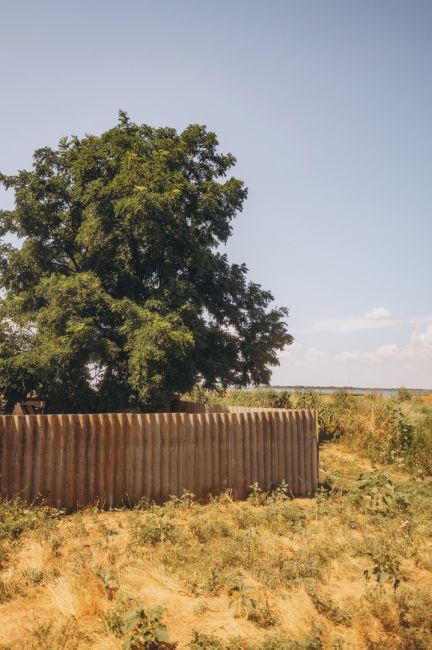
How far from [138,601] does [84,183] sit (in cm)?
1894

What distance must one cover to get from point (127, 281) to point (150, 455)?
1266 centimetres

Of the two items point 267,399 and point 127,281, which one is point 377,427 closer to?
point 267,399

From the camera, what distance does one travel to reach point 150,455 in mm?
8977

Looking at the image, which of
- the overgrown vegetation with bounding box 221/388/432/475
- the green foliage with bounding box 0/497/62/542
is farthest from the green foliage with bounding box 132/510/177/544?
the overgrown vegetation with bounding box 221/388/432/475

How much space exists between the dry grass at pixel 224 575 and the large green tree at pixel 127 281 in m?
8.78

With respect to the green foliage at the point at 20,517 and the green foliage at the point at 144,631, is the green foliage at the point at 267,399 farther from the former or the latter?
the green foliage at the point at 144,631

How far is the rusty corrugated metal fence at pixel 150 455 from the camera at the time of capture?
26.7 feet

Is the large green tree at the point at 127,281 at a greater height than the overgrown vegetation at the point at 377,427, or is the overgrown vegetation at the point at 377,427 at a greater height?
the large green tree at the point at 127,281

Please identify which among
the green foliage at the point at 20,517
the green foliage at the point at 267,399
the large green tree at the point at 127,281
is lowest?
the green foliage at the point at 20,517

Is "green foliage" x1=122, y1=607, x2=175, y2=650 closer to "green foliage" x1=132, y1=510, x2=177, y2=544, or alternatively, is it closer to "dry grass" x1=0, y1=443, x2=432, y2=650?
"dry grass" x1=0, y1=443, x2=432, y2=650

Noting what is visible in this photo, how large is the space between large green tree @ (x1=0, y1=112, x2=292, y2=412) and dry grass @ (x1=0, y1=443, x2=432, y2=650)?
8780mm

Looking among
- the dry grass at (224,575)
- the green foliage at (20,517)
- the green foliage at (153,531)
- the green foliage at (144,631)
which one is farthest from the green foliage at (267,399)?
the green foliage at (144,631)

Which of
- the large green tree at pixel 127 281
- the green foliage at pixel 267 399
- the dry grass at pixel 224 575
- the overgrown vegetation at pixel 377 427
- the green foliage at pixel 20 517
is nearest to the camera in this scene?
the dry grass at pixel 224 575

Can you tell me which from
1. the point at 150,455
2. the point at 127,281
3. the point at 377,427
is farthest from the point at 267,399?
the point at 150,455
